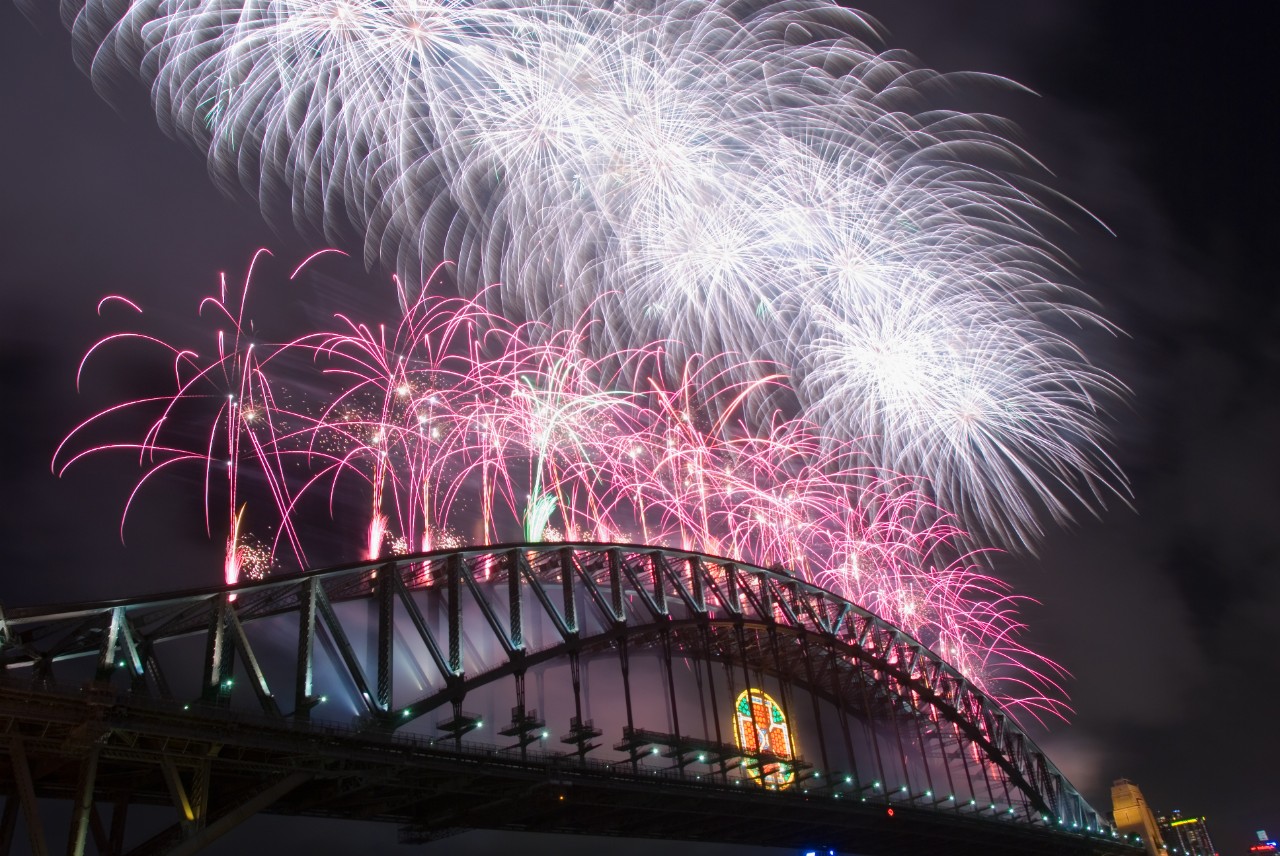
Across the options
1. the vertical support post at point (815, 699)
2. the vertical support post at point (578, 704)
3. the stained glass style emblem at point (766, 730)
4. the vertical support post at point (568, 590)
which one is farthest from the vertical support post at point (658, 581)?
the vertical support post at point (815, 699)

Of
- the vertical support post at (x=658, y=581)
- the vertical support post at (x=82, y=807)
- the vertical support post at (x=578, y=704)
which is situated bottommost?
the vertical support post at (x=82, y=807)

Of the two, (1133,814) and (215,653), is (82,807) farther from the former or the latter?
(1133,814)

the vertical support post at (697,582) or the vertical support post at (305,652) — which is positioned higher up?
the vertical support post at (697,582)

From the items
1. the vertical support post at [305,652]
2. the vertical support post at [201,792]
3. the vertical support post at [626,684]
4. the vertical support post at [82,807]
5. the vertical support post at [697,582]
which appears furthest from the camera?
the vertical support post at [697,582]

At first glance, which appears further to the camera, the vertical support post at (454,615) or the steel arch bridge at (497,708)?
the vertical support post at (454,615)

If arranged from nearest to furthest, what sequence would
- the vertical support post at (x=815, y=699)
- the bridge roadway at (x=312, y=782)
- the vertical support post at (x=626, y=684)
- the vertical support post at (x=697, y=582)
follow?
the bridge roadway at (x=312, y=782) < the vertical support post at (x=626, y=684) < the vertical support post at (x=697, y=582) < the vertical support post at (x=815, y=699)

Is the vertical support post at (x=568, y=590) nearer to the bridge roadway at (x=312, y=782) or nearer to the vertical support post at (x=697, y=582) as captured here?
the bridge roadway at (x=312, y=782)

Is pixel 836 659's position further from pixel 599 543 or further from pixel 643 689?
pixel 599 543

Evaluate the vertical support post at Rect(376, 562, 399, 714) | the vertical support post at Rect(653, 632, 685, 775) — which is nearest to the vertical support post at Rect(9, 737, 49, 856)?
the vertical support post at Rect(376, 562, 399, 714)
